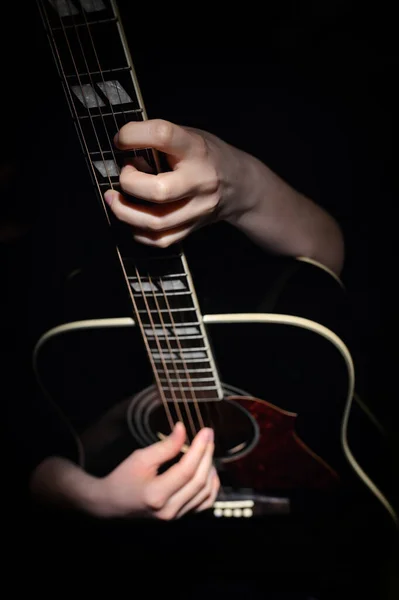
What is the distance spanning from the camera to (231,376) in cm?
75

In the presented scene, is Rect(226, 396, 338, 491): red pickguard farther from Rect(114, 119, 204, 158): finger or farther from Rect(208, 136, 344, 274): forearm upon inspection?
Rect(114, 119, 204, 158): finger

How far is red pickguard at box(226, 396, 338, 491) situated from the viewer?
2.48ft

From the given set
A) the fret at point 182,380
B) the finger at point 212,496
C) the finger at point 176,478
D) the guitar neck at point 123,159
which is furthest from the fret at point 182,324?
the finger at point 212,496

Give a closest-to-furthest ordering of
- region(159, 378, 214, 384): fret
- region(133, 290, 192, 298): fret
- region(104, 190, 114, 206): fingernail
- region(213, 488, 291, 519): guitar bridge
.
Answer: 1. region(104, 190, 114, 206): fingernail
2. region(133, 290, 192, 298): fret
3. region(159, 378, 214, 384): fret
4. region(213, 488, 291, 519): guitar bridge

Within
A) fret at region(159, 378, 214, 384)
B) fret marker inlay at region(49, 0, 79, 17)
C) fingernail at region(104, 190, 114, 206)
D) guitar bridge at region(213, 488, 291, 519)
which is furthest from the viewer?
guitar bridge at region(213, 488, 291, 519)

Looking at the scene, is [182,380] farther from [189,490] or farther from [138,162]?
[138,162]

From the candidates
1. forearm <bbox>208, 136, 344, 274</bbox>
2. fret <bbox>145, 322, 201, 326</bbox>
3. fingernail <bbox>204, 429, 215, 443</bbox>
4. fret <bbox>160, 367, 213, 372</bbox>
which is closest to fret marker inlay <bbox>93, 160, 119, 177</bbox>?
forearm <bbox>208, 136, 344, 274</bbox>

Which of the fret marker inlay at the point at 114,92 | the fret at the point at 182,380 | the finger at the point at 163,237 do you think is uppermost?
the fret marker inlay at the point at 114,92

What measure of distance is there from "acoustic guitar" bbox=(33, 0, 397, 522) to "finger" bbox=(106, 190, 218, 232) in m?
0.04

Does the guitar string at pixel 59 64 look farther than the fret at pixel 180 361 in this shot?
No

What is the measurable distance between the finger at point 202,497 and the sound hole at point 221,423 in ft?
0.15

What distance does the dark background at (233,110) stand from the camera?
2.04ft

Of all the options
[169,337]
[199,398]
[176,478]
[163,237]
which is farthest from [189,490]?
[163,237]

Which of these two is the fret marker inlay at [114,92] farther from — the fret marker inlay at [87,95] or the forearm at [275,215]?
the forearm at [275,215]
